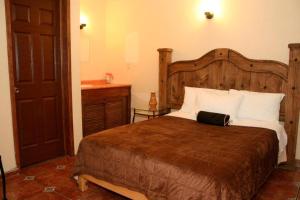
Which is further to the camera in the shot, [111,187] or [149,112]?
[149,112]

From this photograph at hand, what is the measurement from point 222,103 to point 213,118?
11.0 inches

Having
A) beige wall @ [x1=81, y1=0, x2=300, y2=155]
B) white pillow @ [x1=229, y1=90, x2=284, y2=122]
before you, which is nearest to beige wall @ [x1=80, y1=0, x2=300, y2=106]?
beige wall @ [x1=81, y1=0, x2=300, y2=155]

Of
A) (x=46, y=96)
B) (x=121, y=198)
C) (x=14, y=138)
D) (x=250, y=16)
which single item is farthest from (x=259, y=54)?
(x=14, y=138)

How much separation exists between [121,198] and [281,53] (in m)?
2.61

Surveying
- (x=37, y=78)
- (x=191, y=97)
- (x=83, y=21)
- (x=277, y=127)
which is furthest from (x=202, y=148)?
(x=83, y=21)

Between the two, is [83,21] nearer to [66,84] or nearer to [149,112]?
[66,84]

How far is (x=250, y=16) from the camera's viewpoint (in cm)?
356

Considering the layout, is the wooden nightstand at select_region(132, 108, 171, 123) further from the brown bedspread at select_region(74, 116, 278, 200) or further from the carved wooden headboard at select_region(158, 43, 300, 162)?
the brown bedspread at select_region(74, 116, 278, 200)

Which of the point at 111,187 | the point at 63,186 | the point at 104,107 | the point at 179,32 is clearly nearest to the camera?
the point at 111,187

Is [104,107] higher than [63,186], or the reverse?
[104,107]

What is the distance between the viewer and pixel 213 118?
3.21 meters

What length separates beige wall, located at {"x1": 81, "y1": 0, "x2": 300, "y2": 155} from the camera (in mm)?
3408

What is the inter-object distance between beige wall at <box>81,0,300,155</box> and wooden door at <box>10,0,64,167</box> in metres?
1.24

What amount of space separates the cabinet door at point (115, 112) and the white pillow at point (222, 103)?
170cm
